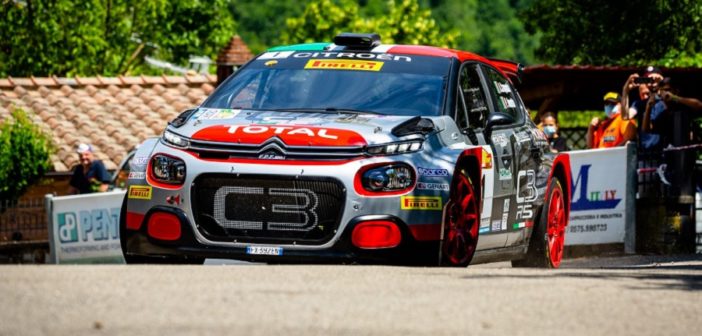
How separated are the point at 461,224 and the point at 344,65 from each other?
4.90 feet

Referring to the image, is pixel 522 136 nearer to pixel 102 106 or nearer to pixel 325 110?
pixel 325 110

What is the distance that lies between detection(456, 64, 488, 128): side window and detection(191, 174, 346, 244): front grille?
4.78 feet

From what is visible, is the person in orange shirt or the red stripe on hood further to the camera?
the person in orange shirt

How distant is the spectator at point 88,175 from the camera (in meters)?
21.9

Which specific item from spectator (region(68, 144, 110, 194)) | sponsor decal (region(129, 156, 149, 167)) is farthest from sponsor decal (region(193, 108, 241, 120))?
spectator (region(68, 144, 110, 194))

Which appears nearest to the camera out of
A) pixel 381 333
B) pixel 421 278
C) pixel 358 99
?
pixel 381 333

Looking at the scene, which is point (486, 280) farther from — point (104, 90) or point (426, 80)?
point (104, 90)

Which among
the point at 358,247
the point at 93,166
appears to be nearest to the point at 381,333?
the point at 358,247

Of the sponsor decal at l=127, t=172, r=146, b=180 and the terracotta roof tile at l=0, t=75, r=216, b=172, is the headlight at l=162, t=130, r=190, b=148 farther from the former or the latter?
the terracotta roof tile at l=0, t=75, r=216, b=172

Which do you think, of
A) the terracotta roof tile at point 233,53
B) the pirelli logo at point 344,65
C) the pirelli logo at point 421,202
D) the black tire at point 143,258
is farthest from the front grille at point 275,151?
the terracotta roof tile at point 233,53

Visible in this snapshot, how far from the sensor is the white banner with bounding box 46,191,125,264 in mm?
20719

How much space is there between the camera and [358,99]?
11.2m

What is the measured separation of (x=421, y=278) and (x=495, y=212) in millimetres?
2529

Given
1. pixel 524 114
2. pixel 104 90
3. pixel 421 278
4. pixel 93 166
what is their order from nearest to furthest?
1. pixel 421 278
2. pixel 524 114
3. pixel 93 166
4. pixel 104 90
